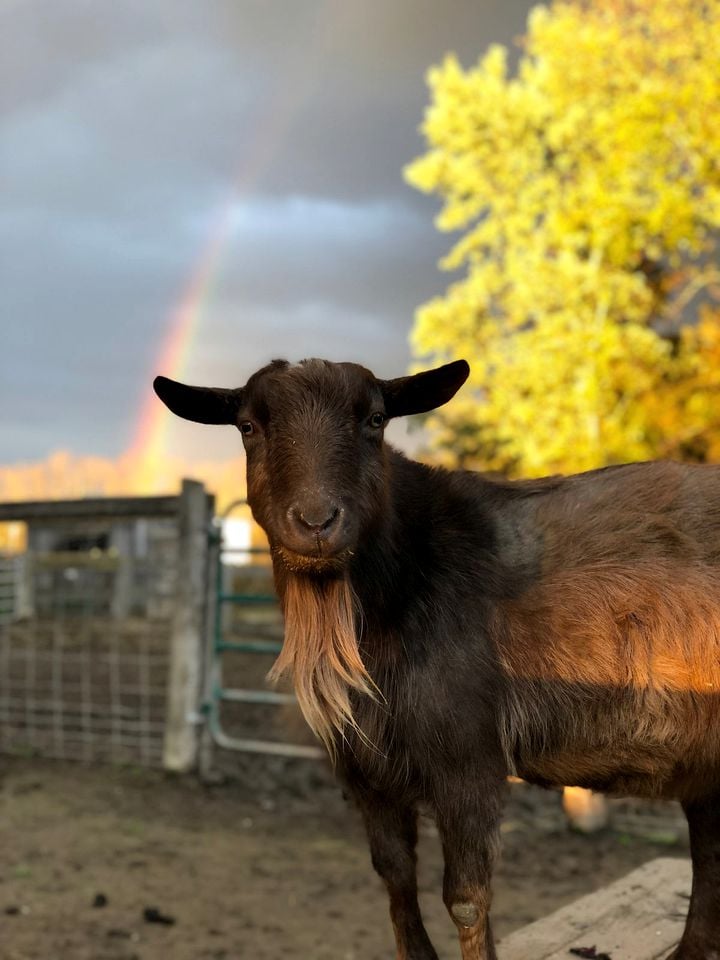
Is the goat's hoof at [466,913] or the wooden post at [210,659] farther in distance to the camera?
the wooden post at [210,659]

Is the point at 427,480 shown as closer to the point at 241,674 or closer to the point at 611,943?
the point at 611,943

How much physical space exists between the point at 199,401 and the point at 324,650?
81 cm

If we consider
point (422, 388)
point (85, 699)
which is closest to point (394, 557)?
point (422, 388)

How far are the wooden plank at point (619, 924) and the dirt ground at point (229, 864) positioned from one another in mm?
1368

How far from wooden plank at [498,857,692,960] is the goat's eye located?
2.06 m

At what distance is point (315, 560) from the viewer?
2.53 m

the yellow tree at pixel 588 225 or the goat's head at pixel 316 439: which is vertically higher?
the yellow tree at pixel 588 225

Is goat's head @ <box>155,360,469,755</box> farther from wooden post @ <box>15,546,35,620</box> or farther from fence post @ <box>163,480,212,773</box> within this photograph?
wooden post @ <box>15,546,35,620</box>

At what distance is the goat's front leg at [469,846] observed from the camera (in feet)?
8.88

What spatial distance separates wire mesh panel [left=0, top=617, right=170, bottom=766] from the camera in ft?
29.5

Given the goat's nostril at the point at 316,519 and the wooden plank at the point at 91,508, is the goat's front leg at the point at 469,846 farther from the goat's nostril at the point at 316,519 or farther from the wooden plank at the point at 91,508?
the wooden plank at the point at 91,508

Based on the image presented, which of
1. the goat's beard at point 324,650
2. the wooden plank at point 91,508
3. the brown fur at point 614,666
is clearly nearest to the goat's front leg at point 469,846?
the brown fur at point 614,666

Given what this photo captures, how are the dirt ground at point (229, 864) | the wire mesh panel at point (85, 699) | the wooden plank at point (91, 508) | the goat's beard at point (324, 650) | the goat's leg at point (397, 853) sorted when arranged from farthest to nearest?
the wire mesh panel at point (85, 699) → the wooden plank at point (91, 508) → the dirt ground at point (229, 864) → the goat's leg at point (397, 853) → the goat's beard at point (324, 650)

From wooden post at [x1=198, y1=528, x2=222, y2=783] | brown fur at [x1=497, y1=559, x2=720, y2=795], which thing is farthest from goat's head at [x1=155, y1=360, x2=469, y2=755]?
wooden post at [x1=198, y1=528, x2=222, y2=783]
